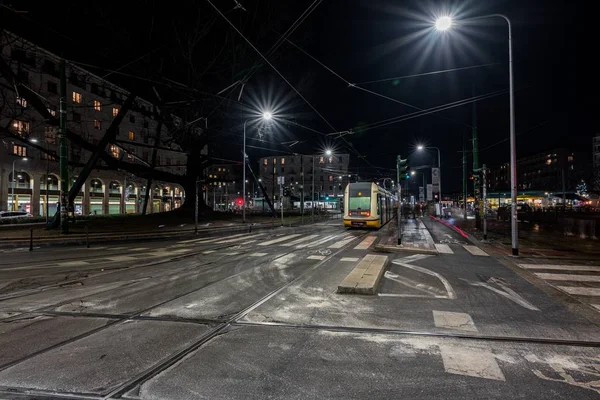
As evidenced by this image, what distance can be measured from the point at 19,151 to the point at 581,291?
57.4m

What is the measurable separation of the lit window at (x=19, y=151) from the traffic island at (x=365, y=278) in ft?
170

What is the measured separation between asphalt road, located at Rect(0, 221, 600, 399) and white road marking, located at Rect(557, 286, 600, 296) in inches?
8.3

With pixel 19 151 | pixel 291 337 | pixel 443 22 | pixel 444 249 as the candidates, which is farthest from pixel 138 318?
pixel 19 151

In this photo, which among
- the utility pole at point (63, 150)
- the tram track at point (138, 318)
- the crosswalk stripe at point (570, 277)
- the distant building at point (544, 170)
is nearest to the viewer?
the tram track at point (138, 318)

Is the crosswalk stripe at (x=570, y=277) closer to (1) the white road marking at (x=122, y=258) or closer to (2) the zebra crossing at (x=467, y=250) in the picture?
(2) the zebra crossing at (x=467, y=250)

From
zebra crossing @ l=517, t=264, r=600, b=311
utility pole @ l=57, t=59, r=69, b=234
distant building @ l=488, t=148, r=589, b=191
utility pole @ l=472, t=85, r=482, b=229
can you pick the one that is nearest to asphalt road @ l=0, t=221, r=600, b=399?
zebra crossing @ l=517, t=264, r=600, b=311

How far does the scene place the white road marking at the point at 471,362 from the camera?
13.0ft

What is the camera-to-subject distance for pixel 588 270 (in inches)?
402

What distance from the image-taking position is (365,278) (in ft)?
27.8

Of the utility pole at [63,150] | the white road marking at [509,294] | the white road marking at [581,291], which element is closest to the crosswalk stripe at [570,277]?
the white road marking at [581,291]

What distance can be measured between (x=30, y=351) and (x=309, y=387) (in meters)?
3.72

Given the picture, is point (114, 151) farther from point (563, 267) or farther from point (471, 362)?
point (471, 362)

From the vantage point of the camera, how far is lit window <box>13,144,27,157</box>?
44922mm

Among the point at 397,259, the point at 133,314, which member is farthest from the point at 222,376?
the point at 397,259
